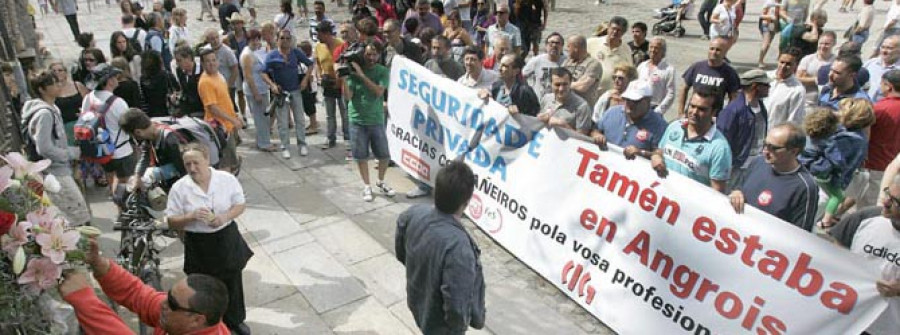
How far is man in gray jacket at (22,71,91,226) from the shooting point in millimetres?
5051

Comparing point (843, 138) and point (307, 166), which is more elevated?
point (843, 138)

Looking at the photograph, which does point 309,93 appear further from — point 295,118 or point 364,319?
point 364,319

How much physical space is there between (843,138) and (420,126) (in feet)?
12.7

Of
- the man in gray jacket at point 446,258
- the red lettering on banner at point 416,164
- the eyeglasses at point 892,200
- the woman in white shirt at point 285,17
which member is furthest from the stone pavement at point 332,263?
the woman in white shirt at point 285,17

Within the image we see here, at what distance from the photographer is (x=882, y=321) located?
355cm

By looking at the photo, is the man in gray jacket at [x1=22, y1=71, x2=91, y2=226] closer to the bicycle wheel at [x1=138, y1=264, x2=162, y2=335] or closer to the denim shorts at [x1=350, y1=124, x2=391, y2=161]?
the bicycle wheel at [x1=138, y1=264, x2=162, y2=335]

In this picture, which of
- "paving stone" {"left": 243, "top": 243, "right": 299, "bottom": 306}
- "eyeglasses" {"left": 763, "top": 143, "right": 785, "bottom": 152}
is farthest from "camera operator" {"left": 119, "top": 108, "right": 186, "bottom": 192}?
"eyeglasses" {"left": 763, "top": 143, "right": 785, "bottom": 152}

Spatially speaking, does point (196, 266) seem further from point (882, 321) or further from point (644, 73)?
point (644, 73)

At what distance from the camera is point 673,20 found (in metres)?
15.7

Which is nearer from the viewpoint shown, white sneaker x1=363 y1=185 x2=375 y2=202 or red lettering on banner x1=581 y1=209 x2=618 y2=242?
red lettering on banner x1=581 y1=209 x2=618 y2=242

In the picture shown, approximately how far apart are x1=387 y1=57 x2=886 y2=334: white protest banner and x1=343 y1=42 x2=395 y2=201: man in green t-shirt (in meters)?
0.67

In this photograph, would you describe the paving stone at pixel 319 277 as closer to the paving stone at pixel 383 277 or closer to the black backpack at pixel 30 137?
the paving stone at pixel 383 277

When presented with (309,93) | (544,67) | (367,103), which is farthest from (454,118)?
(309,93)

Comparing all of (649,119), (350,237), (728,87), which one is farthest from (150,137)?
(728,87)
